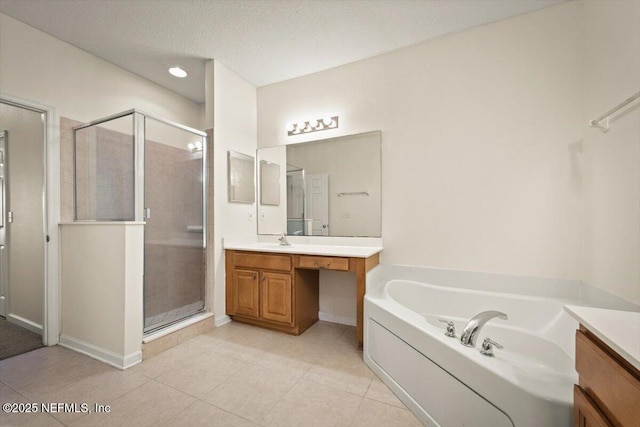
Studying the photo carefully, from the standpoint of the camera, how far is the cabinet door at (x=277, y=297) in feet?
7.64

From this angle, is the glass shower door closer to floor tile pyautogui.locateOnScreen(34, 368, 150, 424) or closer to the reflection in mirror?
the reflection in mirror

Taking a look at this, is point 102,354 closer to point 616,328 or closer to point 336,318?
point 336,318

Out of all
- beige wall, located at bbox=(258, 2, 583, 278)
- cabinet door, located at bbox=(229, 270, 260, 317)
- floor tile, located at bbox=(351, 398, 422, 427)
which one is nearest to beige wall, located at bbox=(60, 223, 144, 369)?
cabinet door, located at bbox=(229, 270, 260, 317)

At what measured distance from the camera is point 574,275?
→ 1.83 meters

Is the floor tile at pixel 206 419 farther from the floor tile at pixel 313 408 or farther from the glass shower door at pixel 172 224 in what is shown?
the glass shower door at pixel 172 224

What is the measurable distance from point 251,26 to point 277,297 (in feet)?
7.53

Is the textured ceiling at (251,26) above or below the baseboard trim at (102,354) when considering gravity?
above

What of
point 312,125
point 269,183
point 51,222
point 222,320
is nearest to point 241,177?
point 269,183

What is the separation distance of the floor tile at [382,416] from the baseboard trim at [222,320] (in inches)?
64.4

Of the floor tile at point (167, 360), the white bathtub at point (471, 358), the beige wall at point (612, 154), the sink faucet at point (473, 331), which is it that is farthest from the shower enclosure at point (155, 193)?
the beige wall at point (612, 154)

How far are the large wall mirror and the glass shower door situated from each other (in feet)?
2.46

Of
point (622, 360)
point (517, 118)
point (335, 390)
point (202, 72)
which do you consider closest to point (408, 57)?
point (517, 118)

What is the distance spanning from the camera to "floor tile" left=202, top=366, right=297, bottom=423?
1432 mm

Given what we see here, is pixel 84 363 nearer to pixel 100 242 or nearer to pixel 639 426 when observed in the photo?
pixel 100 242
